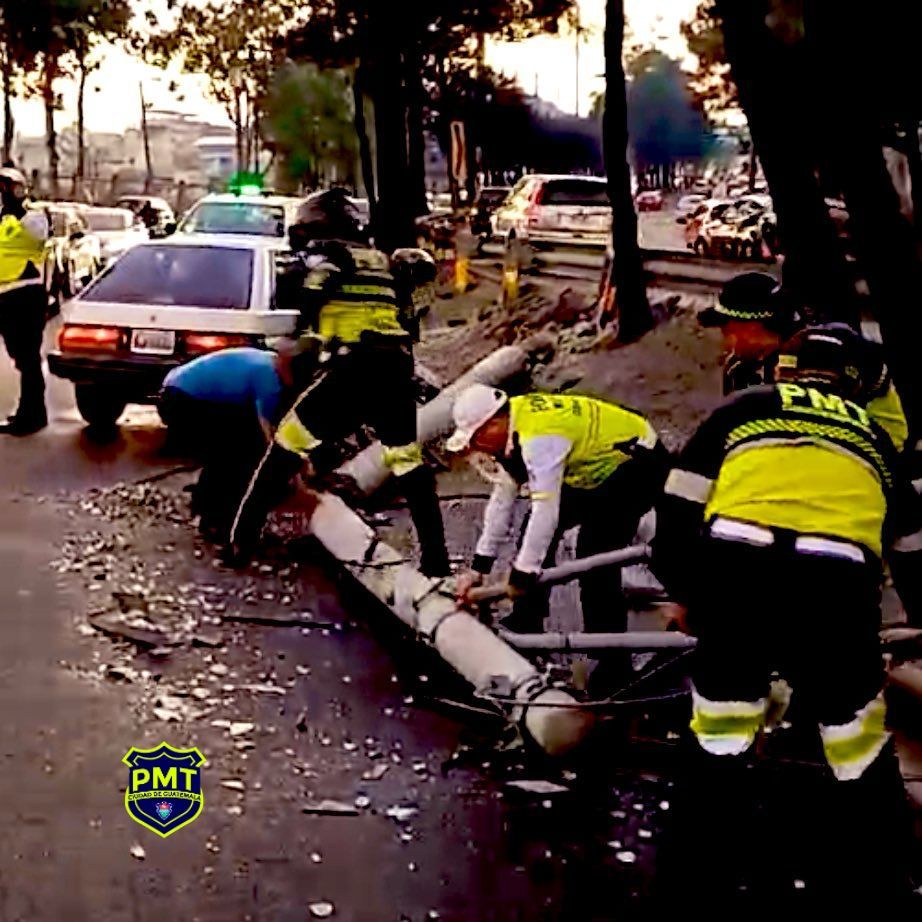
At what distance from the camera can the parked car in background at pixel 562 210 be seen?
28453 mm

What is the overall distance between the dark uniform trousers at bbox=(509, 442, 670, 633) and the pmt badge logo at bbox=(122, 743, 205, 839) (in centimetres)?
141

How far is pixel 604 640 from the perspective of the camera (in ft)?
20.5

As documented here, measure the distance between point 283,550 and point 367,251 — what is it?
1.68 m

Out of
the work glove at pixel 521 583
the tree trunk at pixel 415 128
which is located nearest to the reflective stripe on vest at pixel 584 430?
the work glove at pixel 521 583

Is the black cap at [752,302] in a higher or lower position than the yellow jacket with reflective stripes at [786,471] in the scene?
higher

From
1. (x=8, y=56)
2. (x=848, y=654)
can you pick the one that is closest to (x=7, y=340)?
(x=848, y=654)

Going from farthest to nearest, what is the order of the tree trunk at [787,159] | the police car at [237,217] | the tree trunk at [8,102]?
the tree trunk at [8,102]
the police car at [237,217]
the tree trunk at [787,159]

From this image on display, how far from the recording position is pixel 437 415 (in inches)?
491

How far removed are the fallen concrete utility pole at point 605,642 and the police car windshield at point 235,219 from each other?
16533 mm

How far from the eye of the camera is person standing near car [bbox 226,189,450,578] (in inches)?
349

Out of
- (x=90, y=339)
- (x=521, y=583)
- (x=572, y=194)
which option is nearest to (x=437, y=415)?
(x=90, y=339)

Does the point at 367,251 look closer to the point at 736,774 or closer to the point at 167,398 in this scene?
the point at 167,398

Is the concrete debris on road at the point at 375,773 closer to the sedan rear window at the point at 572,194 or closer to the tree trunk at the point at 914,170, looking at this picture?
the tree trunk at the point at 914,170

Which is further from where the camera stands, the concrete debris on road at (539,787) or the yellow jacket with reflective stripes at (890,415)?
the yellow jacket with reflective stripes at (890,415)
